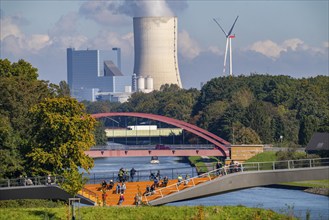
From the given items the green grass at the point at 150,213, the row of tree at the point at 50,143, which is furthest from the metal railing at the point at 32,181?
the green grass at the point at 150,213

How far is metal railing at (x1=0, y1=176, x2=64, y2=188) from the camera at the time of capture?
60.9 m

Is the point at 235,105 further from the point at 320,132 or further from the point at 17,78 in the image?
the point at 17,78

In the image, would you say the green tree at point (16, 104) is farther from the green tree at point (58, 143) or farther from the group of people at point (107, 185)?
the group of people at point (107, 185)

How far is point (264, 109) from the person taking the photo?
495 ft

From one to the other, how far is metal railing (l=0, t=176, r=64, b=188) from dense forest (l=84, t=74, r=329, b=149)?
A: 5816 cm

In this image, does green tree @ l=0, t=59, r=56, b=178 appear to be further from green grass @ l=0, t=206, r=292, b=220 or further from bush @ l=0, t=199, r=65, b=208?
green grass @ l=0, t=206, r=292, b=220

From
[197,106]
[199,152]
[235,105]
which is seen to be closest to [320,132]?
[199,152]

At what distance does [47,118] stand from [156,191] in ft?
30.8

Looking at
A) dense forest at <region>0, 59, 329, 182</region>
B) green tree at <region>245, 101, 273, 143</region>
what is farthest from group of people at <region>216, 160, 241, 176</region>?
green tree at <region>245, 101, 273, 143</region>

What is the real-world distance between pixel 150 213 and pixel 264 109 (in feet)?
348

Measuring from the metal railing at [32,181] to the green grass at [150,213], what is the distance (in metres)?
13.7

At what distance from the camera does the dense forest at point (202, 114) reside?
6512cm

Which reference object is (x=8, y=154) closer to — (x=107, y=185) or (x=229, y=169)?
(x=107, y=185)

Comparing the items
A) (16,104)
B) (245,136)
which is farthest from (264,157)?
(245,136)
